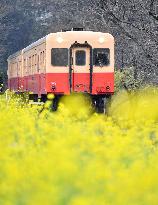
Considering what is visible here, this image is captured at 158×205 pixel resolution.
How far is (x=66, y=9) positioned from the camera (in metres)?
41.5

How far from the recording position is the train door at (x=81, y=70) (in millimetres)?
19500

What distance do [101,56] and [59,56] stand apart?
3.69 feet

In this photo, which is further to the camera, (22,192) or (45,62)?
(45,62)

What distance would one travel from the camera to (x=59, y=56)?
64.1ft

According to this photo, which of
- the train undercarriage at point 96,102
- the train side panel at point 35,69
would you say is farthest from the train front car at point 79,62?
the train side panel at point 35,69

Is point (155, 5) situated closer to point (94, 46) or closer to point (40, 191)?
point (94, 46)

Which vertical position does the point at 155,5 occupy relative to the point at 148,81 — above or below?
above

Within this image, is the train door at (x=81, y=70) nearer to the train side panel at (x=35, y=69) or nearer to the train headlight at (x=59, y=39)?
the train headlight at (x=59, y=39)

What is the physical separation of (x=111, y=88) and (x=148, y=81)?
9.22 meters

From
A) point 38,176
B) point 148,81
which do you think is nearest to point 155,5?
point 148,81

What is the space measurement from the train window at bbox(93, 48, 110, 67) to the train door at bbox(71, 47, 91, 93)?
0.19m

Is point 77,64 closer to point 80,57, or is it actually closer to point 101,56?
point 80,57

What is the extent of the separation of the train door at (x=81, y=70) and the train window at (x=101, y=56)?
0.61 feet

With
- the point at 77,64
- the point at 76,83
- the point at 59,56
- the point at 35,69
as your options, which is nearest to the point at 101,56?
the point at 77,64
